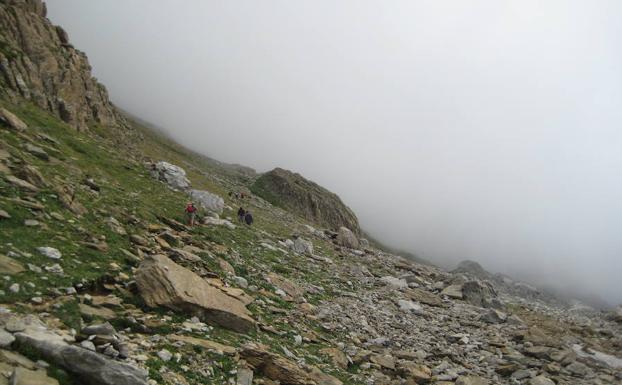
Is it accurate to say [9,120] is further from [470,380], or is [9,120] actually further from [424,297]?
[424,297]

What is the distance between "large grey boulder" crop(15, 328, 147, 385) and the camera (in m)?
8.00

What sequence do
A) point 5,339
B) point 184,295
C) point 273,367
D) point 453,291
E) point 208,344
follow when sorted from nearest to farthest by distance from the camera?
point 5,339, point 208,344, point 273,367, point 184,295, point 453,291

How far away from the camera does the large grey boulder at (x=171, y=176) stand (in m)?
40.8

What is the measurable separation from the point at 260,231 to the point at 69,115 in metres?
27.9

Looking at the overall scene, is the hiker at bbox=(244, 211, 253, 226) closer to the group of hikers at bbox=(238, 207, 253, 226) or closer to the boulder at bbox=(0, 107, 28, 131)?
the group of hikers at bbox=(238, 207, 253, 226)

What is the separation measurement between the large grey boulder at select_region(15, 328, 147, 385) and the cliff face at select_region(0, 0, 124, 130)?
37413mm

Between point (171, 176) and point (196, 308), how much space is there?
99.4ft

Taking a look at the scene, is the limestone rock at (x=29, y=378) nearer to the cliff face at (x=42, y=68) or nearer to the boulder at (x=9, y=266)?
the boulder at (x=9, y=266)

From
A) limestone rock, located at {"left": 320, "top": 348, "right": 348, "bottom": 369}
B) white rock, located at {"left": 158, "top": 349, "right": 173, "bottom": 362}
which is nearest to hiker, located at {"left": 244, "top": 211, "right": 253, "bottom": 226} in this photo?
limestone rock, located at {"left": 320, "top": 348, "right": 348, "bottom": 369}

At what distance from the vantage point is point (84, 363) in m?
8.06

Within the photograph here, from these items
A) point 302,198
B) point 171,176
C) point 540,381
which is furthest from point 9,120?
point 302,198

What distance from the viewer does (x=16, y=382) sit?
6.71 m

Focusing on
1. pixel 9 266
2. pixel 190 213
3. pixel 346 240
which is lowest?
pixel 9 266

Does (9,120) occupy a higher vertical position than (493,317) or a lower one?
higher
